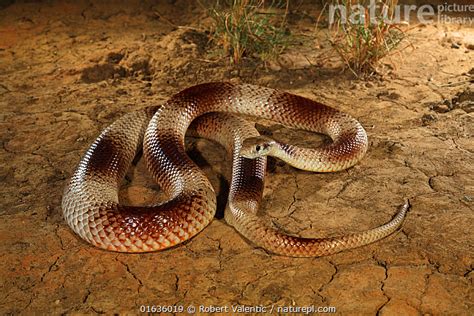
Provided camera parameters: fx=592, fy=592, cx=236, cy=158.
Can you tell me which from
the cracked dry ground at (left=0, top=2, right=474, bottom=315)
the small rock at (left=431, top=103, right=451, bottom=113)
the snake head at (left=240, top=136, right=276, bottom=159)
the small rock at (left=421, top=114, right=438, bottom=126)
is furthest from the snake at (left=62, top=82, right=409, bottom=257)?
the small rock at (left=431, top=103, right=451, bottom=113)

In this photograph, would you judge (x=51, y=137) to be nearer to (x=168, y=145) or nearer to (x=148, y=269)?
(x=168, y=145)

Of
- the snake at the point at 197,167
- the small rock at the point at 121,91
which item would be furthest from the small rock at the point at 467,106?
the small rock at the point at 121,91

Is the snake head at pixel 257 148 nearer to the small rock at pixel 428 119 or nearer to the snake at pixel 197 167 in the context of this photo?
the snake at pixel 197 167

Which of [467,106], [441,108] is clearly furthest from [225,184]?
[467,106]

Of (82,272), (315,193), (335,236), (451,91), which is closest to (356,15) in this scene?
(451,91)

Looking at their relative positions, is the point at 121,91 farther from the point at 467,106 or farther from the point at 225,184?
the point at 467,106
